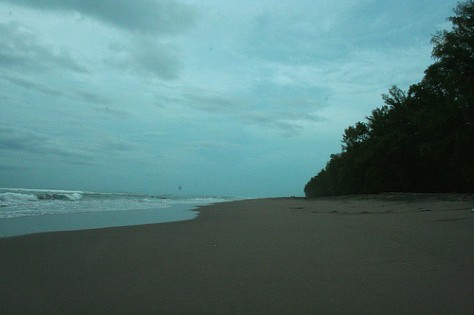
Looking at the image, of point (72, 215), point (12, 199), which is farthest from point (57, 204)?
point (72, 215)

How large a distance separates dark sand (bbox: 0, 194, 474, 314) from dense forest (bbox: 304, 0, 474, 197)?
59.5 feet

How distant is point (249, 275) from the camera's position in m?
3.43

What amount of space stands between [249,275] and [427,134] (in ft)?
93.6

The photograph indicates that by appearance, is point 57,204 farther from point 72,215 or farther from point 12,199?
point 72,215

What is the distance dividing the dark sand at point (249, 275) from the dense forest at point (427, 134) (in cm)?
1814

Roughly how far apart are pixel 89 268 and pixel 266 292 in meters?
2.17

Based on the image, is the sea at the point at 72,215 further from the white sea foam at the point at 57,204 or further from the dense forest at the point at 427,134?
the dense forest at the point at 427,134

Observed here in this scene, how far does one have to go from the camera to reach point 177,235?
6.64 metres

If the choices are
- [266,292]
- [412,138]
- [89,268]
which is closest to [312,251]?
[266,292]

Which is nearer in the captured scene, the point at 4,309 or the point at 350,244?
the point at 4,309

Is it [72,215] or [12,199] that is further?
[12,199]

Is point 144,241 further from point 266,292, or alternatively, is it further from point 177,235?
point 266,292

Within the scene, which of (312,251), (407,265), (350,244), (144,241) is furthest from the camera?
(144,241)

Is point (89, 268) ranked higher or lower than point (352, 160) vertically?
lower
